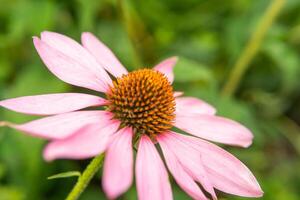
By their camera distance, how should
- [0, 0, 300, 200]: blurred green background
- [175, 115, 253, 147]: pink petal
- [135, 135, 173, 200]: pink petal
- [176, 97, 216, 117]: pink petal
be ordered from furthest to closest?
[0, 0, 300, 200]: blurred green background < [176, 97, 216, 117]: pink petal < [175, 115, 253, 147]: pink petal < [135, 135, 173, 200]: pink petal

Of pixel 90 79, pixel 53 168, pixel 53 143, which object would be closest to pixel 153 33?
pixel 53 168

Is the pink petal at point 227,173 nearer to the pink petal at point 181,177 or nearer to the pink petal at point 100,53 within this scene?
the pink petal at point 181,177

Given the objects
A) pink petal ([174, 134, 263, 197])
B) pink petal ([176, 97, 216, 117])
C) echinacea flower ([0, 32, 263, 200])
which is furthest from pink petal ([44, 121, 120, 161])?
pink petal ([176, 97, 216, 117])

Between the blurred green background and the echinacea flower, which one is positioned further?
the blurred green background

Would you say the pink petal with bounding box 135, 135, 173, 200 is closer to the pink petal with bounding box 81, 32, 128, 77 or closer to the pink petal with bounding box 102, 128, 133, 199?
the pink petal with bounding box 102, 128, 133, 199

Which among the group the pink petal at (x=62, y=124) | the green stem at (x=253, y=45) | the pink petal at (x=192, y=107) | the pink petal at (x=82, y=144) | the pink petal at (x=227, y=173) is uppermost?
the green stem at (x=253, y=45)

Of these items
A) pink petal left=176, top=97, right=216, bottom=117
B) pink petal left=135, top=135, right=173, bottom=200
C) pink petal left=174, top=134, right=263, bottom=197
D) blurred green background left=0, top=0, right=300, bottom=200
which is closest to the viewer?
pink petal left=135, top=135, right=173, bottom=200

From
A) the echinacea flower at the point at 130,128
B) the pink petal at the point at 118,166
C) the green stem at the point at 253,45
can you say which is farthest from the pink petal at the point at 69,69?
the green stem at the point at 253,45
